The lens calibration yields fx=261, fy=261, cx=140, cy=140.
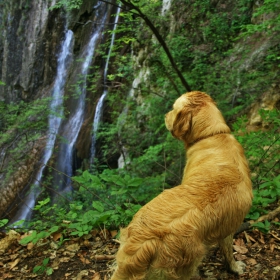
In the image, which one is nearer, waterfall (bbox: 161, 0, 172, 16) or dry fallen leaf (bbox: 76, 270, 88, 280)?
dry fallen leaf (bbox: 76, 270, 88, 280)

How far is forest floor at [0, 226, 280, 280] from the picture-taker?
8.75ft

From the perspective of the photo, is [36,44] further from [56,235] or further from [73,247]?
[73,247]

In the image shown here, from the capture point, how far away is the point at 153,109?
24.6ft

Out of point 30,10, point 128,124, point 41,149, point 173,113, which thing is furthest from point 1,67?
point 173,113

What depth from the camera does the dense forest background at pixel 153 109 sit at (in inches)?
150

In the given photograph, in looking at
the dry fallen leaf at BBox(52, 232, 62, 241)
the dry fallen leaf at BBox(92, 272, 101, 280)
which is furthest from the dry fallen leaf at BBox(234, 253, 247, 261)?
the dry fallen leaf at BBox(52, 232, 62, 241)

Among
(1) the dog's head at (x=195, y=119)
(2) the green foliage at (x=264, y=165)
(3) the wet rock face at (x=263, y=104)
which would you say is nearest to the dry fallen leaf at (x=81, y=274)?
(1) the dog's head at (x=195, y=119)

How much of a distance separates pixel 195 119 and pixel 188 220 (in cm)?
127

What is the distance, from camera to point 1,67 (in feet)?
89.6

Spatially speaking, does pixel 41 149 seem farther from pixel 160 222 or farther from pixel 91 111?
pixel 160 222

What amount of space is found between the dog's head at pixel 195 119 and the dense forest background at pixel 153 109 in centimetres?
111

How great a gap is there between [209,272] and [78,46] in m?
19.9

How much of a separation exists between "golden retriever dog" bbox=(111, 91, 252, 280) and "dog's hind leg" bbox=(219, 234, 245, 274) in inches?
25.8

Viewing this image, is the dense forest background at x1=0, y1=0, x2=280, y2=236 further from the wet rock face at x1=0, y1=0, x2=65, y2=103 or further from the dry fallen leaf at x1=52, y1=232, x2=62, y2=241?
→ the wet rock face at x1=0, y1=0, x2=65, y2=103
